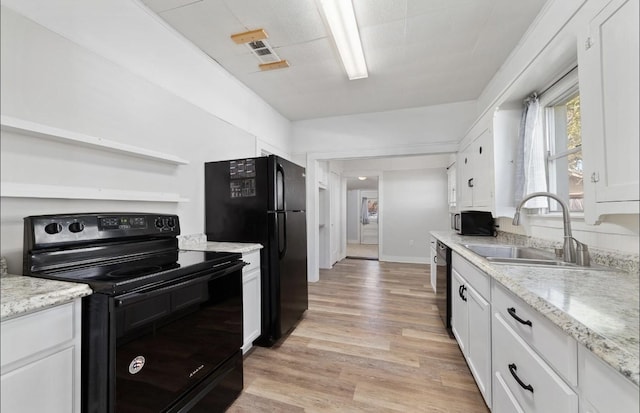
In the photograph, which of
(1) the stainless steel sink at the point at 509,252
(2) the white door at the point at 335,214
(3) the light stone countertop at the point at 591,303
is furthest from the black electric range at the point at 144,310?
(2) the white door at the point at 335,214

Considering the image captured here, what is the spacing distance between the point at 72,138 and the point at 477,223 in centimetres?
365

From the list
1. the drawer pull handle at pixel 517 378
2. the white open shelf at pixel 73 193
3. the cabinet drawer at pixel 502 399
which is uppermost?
the white open shelf at pixel 73 193

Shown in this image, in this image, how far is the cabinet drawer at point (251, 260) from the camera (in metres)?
2.02

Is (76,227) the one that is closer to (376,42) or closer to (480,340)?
(480,340)

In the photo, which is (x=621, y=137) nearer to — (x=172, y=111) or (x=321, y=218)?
(x=172, y=111)

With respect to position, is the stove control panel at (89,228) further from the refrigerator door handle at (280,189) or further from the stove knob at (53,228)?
the refrigerator door handle at (280,189)

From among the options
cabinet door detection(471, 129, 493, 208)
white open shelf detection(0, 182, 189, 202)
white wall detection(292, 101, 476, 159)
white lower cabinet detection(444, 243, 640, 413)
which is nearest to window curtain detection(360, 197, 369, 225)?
white wall detection(292, 101, 476, 159)

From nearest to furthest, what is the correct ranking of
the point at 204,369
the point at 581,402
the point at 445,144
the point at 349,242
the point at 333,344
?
the point at 581,402 < the point at 204,369 < the point at 333,344 < the point at 445,144 < the point at 349,242

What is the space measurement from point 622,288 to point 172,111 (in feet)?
9.31

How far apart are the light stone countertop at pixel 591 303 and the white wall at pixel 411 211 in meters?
4.57

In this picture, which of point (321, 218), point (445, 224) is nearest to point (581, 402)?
point (321, 218)

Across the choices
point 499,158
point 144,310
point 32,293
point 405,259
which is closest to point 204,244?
point 144,310

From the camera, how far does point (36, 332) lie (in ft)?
2.79

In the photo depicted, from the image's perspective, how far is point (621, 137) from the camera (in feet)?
3.30
